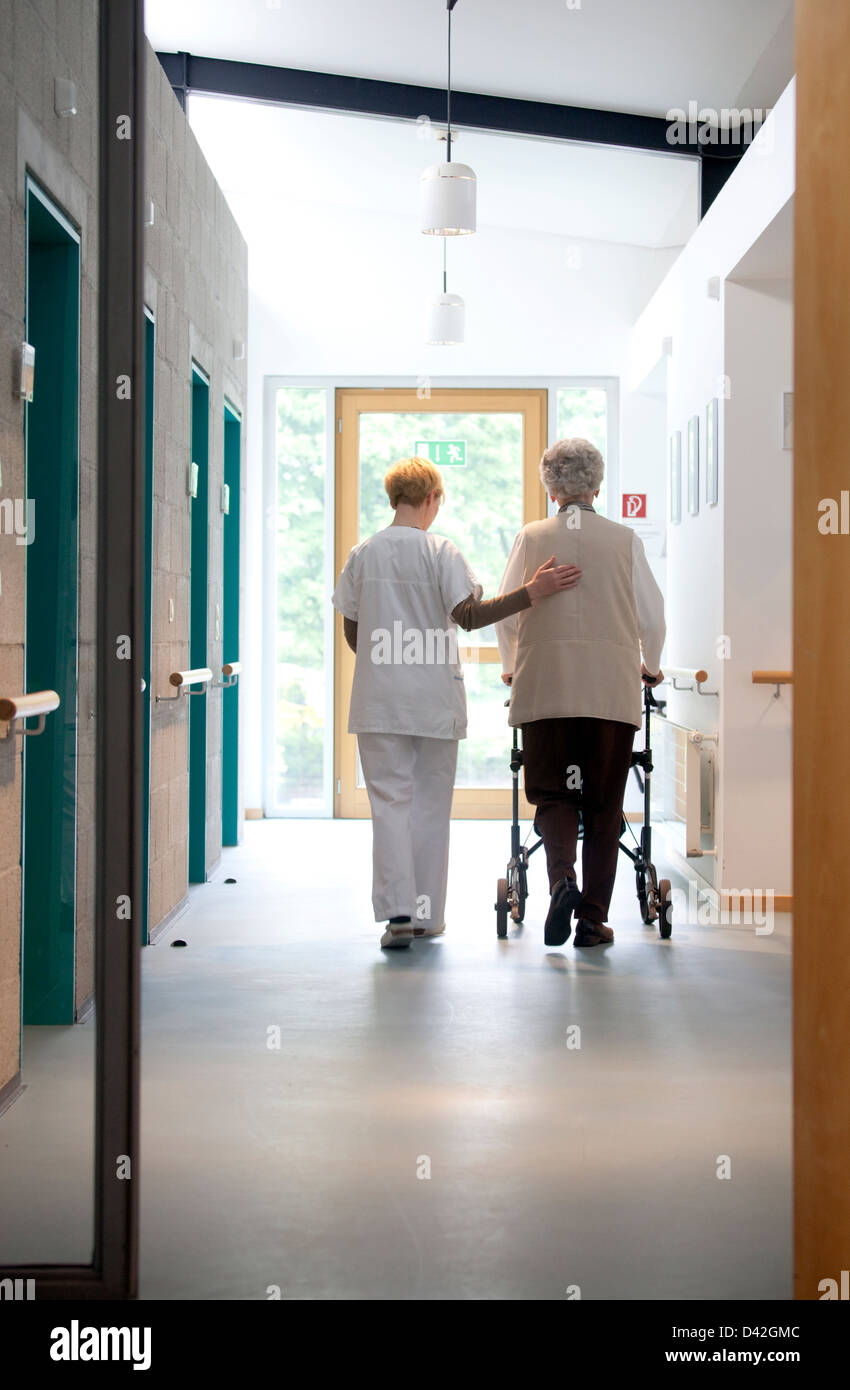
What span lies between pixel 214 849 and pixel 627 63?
3.71 metres

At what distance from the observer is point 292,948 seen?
15.3 ft

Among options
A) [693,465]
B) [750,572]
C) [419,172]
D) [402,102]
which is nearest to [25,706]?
[750,572]

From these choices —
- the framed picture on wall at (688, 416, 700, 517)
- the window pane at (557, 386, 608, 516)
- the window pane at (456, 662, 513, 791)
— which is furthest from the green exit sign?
the framed picture on wall at (688, 416, 700, 517)

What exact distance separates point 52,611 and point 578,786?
1884 millimetres

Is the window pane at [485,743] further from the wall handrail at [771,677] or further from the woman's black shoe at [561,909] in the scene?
the woman's black shoe at [561,909]

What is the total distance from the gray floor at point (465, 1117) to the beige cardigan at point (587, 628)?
0.81m

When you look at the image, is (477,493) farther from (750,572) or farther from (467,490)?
(750,572)

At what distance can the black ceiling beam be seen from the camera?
6430 mm

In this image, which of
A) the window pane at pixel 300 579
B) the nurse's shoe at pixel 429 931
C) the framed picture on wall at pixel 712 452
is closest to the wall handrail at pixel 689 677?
the framed picture on wall at pixel 712 452

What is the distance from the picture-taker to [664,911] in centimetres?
469

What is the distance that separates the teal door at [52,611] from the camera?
10.5ft

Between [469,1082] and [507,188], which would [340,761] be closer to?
[507,188]
